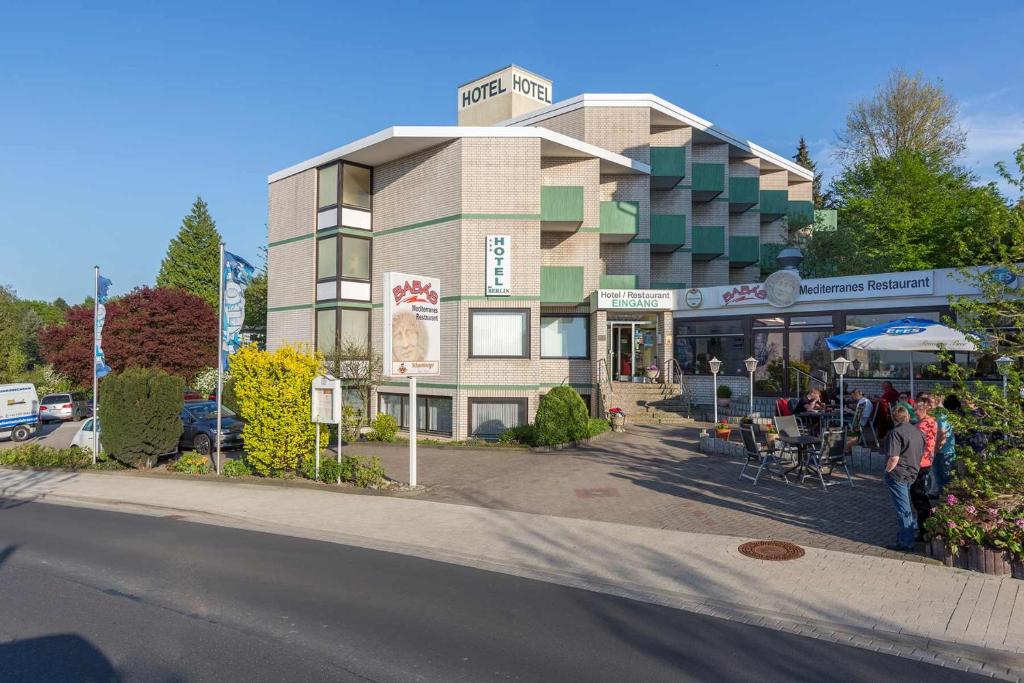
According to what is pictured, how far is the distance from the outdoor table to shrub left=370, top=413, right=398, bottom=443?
14392mm

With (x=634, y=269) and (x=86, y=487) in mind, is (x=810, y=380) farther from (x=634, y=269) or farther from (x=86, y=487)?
(x=86, y=487)

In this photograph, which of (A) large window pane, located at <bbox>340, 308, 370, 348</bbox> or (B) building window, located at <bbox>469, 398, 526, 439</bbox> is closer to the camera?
(B) building window, located at <bbox>469, 398, 526, 439</bbox>

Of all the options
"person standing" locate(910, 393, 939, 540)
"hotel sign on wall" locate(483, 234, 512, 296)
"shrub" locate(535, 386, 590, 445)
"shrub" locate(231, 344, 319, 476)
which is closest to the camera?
"person standing" locate(910, 393, 939, 540)

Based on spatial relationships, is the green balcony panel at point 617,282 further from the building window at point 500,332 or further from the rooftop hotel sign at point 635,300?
the building window at point 500,332

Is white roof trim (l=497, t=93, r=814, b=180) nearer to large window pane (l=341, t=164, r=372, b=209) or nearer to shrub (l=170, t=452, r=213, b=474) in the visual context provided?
large window pane (l=341, t=164, r=372, b=209)

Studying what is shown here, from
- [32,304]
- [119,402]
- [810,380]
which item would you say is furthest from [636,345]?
[32,304]

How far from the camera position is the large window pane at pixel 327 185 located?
27.4 meters

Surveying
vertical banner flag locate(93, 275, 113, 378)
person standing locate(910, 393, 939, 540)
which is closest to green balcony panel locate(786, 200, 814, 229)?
person standing locate(910, 393, 939, 540)

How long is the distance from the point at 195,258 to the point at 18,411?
134ft

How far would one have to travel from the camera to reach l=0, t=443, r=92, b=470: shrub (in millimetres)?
19781

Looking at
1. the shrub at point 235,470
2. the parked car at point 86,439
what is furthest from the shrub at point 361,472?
the parked car at point 86,439

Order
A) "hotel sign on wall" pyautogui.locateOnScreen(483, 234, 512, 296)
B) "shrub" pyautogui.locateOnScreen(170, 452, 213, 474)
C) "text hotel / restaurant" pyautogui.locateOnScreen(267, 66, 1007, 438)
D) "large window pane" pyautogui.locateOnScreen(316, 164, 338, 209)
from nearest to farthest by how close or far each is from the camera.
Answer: "shrub" pyautogui.locateOnScreen(170, 452, 213, 474), "text hotel / restaurant" pyautogui.locateOnScreen(267, 66, 1007, 438), "hotel sign on wall" pyautogui.locateOnScreen(483, 234, 512, 296), "large window pane" pyautogui.locateOnScreen(316, 164, 338, 209)

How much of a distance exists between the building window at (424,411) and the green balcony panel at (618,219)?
9659 millimetres

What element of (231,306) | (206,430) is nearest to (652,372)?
(231,306)
